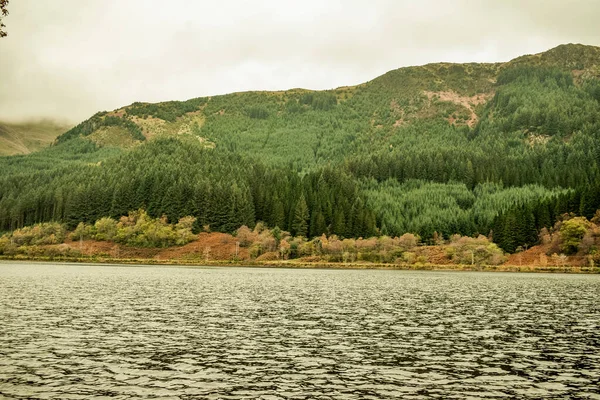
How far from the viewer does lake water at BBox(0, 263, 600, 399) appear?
25422 millimetres

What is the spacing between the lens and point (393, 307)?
63.1 meters

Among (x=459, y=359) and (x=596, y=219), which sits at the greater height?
(x=596, y=219)

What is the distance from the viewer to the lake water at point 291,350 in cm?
2542

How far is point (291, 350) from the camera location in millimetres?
35062

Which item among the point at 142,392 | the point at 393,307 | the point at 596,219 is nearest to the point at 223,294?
the point at 393,307

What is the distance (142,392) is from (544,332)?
33.8 metres

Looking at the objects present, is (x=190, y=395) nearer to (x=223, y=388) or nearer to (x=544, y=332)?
(x=223, y=388)

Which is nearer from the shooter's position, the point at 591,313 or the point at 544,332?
the point at 544,332

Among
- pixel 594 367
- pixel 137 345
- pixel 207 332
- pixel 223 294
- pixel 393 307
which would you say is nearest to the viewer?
pixel 594 367

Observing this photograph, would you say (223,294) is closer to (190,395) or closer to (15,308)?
(15,308)

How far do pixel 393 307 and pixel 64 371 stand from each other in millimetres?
41998

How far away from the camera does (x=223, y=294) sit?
76.8 m

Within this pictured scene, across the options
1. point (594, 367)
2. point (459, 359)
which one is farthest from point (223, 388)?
point (594, 367)

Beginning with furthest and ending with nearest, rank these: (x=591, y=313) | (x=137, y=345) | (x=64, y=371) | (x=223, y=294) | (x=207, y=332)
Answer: (x=223, y=294) < (x=591, y=313) < (x=207, y=332) < (x=137, y=345) < (x=64, y=371)
